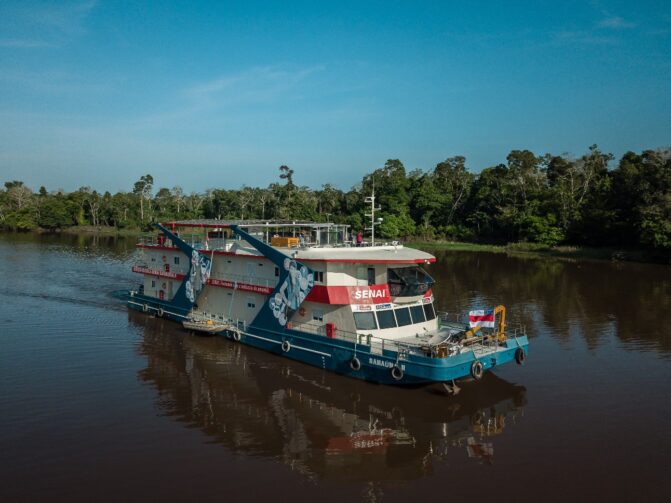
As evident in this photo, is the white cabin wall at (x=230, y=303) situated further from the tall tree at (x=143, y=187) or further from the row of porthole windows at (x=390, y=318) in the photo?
the tall tree at (x=143, y=187)

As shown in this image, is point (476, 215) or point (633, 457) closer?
point (633, 457)

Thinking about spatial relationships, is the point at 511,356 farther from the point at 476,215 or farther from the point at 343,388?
the point at 476,215

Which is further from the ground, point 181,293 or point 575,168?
point 575,168

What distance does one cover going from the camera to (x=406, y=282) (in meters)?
17.9

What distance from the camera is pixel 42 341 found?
21.8m

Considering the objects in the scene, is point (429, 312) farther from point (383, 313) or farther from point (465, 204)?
point (465, 204)

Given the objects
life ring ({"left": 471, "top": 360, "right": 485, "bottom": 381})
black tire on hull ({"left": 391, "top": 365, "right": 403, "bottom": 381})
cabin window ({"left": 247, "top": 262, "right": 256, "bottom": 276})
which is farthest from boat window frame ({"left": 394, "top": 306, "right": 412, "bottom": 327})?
cabin window ({"left": 247, "top": 262, "right": 256, "bottom": 276})

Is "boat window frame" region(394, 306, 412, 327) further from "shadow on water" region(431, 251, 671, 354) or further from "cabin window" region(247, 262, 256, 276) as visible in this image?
"shadow on water" region(431, 251, 671, 354)

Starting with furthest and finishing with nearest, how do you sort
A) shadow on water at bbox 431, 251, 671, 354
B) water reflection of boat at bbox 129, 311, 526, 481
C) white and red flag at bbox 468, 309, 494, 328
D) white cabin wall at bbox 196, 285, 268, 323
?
shadow on water at bbox 431, 251, 671, 354
white cabin wall at bbox 196, 285, 268, 323
white and red flag at bbox 468, 309, 494, 328
water reflection of boat at bbox 129, 311, 526, 481

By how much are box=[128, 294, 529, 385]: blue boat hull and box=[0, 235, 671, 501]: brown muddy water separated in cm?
49

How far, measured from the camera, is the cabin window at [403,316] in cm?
1777

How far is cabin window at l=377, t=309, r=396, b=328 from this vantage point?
17391 mm

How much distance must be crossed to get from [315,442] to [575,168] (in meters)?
64.6

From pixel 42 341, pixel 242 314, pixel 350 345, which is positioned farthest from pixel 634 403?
pixel 42 341
